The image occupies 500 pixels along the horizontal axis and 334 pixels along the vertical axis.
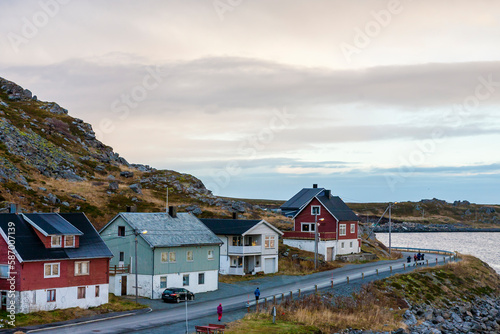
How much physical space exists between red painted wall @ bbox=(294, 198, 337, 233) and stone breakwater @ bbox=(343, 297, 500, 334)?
25046 millimetres

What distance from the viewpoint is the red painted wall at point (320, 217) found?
284 ft

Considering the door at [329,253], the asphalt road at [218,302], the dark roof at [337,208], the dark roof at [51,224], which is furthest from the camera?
the dark roof at [337,208]

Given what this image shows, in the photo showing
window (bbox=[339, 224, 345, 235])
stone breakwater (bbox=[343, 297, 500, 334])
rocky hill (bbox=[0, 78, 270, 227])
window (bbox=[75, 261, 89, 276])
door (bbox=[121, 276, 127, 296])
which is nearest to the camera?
window (bbox=[75, 261, 89, 276])

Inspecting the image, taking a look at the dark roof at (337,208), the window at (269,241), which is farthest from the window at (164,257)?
the dark roof at (337,208)

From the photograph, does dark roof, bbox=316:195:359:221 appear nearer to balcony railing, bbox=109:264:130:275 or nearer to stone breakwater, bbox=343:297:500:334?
stone breakwater, bbox=343:297:500:334

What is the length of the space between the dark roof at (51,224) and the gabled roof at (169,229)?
29.9ft

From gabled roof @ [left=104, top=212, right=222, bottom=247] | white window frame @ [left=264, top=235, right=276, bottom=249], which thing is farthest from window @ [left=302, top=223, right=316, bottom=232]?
gabled roof @ [left=104, top=212, right=222, bottom=247]

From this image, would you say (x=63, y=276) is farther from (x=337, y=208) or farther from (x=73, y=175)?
(x=73, y=175)

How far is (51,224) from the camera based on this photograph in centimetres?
4825

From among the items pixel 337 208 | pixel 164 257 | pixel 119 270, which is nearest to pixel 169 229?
pixel 164 257

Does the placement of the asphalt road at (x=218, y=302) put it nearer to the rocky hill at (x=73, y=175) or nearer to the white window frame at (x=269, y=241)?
the white window frame at (x=269, y=241)

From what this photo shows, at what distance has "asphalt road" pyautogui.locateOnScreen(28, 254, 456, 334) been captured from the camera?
134 feet

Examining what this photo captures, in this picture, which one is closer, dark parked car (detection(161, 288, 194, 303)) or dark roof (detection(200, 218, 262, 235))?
dark parked car (detection(161, 288, 194, 303))

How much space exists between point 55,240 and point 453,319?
132ft
